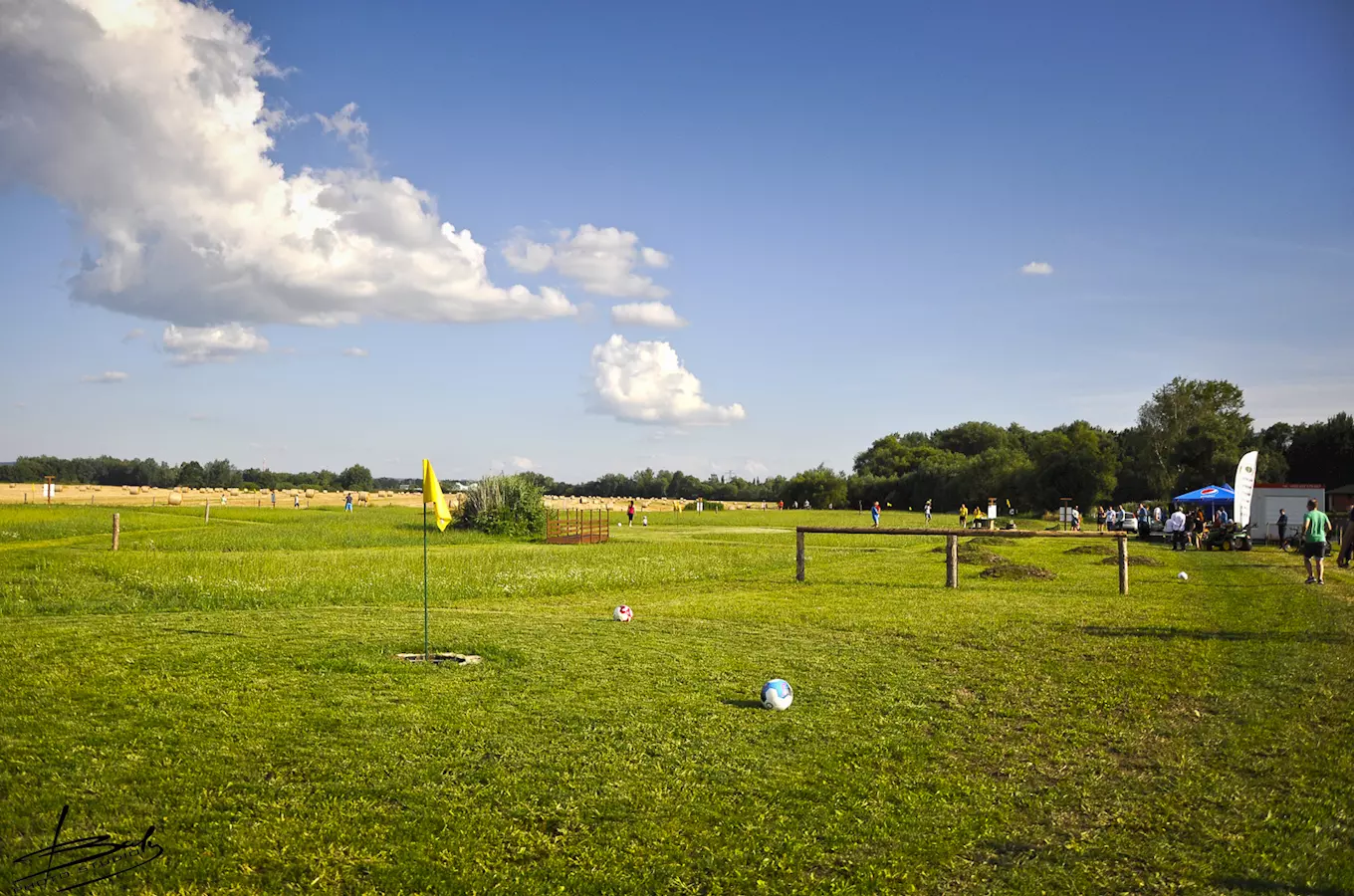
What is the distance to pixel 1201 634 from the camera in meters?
14.5

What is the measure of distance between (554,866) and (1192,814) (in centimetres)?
458

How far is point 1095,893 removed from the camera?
5.23 m

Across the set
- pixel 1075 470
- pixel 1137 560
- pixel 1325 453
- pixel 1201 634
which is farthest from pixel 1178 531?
pixel 1325 453

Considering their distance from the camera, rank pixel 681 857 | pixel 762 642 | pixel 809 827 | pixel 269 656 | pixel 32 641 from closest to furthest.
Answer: pixel 681 857 → pixel 809 827 → pixel 269 656 → pixel 32 641 → pixel 762 642

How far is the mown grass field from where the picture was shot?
5.57 metres

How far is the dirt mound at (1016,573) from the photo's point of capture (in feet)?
80.3

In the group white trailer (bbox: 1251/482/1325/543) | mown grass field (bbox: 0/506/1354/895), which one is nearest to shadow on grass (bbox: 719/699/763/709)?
mown grass field (bbox: 0/506/1354/895)

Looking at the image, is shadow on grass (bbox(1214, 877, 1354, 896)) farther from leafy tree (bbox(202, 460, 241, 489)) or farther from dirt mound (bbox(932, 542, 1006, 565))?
leafy tree (bbox(202, 460, 241, 489))

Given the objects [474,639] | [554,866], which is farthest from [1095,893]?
[474,639]

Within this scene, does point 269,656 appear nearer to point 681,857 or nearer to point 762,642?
point 762,642

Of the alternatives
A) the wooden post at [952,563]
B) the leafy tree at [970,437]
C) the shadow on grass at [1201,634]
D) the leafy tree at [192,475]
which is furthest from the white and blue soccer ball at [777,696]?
the leafy tree at [192,475]

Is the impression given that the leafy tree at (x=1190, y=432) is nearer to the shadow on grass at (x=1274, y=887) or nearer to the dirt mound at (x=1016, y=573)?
the dirt mound at (x=1016, y=573)

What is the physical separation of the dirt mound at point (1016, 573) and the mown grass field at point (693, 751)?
23.7 ft

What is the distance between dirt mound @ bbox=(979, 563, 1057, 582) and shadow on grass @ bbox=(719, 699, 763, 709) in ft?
54.3
